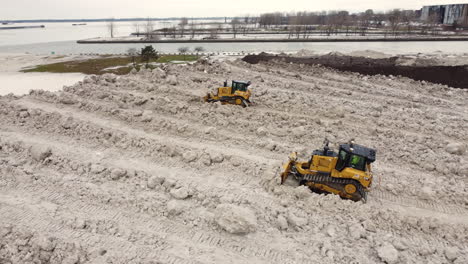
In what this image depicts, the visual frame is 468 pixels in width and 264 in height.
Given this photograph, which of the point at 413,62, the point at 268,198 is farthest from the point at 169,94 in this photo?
the point at 413,62

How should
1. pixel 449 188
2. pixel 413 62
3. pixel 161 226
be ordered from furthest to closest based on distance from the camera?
pixel 413 62 → pixel 449 188 → pixel 161 226

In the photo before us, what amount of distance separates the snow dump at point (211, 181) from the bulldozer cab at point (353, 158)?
0.84 metres

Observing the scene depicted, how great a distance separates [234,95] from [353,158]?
22.0 feet

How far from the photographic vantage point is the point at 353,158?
6871 millimetres

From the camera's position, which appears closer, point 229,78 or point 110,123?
point 110,123

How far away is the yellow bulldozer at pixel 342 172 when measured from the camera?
22.3 feet

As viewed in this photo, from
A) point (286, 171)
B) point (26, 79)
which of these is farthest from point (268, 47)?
point (286, 171)

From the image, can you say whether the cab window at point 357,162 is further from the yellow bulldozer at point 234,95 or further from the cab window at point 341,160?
the yellow bulldozer at point 234,95

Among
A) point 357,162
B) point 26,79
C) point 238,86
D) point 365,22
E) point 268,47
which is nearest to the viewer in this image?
point 357,162

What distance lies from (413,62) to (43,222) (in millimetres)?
28577

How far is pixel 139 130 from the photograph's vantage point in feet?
33.7

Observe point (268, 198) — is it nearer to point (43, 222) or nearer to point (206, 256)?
point (206, 256)

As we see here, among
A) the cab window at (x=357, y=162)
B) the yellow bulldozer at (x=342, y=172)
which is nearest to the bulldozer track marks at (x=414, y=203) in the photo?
the yellow bulldozer at (x=342, y=172)

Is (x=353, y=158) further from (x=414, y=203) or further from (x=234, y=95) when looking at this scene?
(x=234, y=95)
